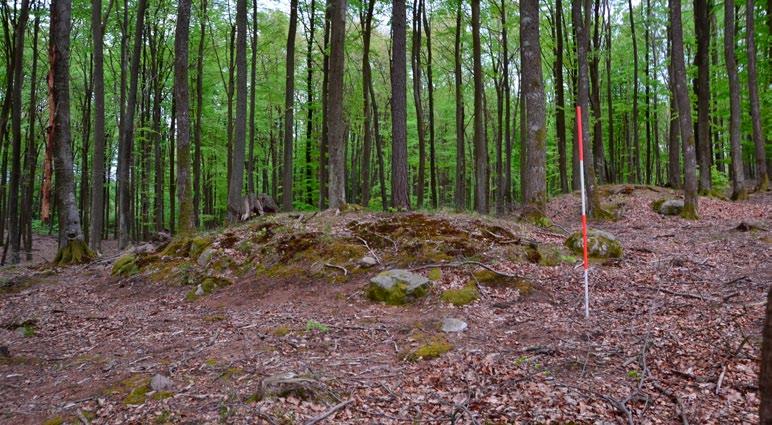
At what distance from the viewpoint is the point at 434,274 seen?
6.87 meters

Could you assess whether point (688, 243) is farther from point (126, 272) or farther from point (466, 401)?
point (126, 272)

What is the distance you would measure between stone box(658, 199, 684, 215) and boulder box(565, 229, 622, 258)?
21.8ft

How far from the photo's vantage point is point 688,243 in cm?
918

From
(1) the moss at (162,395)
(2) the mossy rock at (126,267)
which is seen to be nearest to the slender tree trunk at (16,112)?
(2) the mossy rock at (126,267)

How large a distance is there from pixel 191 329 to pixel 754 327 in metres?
6.24

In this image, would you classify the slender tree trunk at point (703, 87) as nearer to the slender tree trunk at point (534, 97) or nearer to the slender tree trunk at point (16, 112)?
the slender tree trunk at point (534, 97)

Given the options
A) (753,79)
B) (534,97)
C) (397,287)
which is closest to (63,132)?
(397,287)

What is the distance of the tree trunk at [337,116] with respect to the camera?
34.4ft

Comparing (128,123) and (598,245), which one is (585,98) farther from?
(128,123)

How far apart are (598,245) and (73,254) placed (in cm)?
1207

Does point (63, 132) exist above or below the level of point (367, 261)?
above

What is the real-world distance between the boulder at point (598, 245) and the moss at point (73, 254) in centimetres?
1138

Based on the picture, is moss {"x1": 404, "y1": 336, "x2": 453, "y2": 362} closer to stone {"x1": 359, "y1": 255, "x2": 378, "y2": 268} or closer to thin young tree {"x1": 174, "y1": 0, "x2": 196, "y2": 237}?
stone {"x1": 359, "y1": 255, "x2": 378, "y2": 268}

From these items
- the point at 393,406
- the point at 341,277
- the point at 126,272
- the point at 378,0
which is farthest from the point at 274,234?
the point at 378,0
